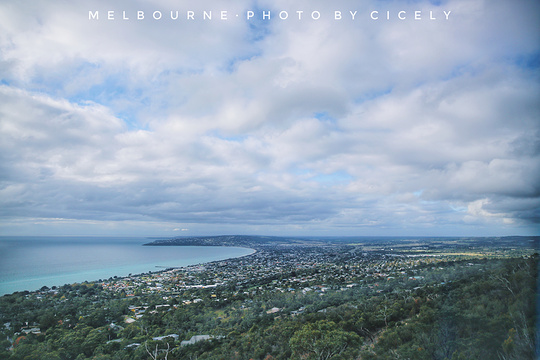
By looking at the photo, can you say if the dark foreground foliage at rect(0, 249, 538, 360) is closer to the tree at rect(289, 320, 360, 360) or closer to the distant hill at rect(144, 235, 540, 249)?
the tree at rect(289, 320, 360, 360)

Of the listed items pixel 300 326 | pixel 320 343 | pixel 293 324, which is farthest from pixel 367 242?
pixel 320 343

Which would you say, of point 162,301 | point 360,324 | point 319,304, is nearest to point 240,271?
point 162,301

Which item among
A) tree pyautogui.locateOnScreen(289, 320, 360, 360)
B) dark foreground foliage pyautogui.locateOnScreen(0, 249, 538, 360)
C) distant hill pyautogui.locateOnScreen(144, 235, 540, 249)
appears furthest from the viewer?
distant hill pyautogui.locateOnScreen(144, 235, 540, 249)

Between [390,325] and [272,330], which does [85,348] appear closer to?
[272,330]

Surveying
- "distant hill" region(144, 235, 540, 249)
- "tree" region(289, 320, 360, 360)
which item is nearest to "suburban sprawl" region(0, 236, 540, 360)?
"tree" region(289, 320, 360, 360)

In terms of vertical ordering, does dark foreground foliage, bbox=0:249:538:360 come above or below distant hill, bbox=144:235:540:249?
above

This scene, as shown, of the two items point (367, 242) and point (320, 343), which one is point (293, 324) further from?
point (367, 242)

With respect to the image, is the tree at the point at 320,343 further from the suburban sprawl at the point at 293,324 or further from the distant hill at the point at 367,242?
the distant hill at the point at 367,242

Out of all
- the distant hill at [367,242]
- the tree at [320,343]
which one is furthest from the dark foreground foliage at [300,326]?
the distant hill at [367,242]

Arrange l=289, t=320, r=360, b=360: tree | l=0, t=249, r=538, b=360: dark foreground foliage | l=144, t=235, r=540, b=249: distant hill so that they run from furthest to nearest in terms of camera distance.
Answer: l=144, t=235, r=540, b=249: distant hill, l=289, t=320, r=360, b=360: tree, l=0, t=249, r=538, b=360: dark foreground foliage

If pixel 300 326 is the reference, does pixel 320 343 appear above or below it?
above

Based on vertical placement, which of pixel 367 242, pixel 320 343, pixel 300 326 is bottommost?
pixel 367 242
